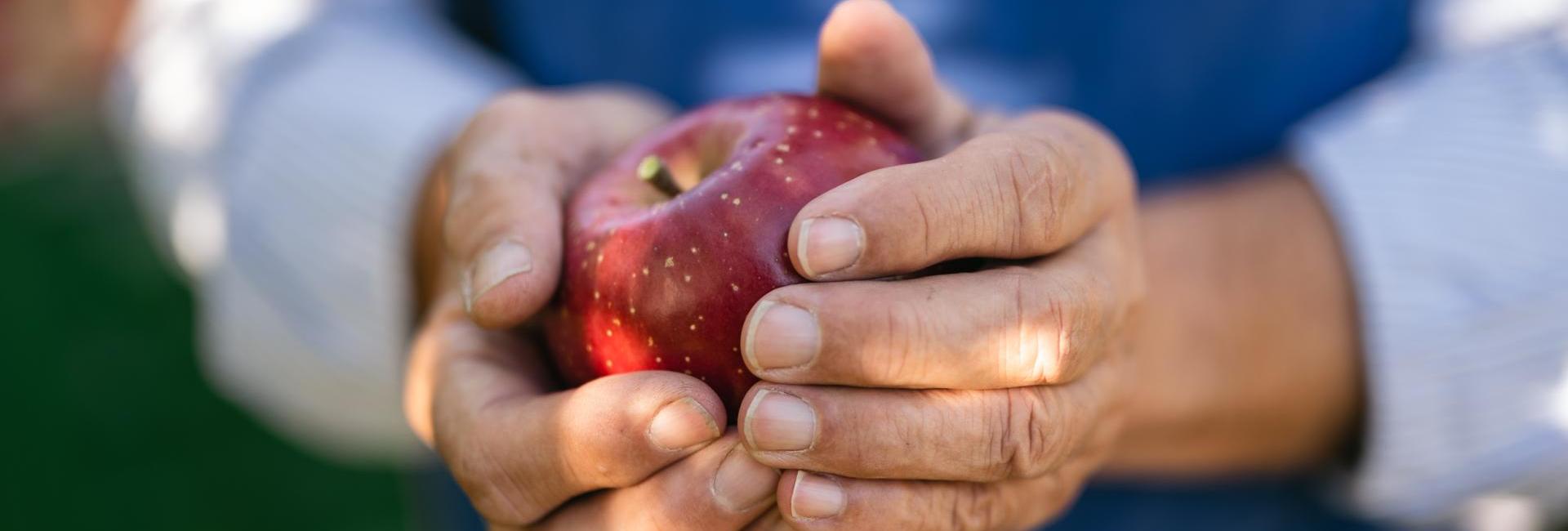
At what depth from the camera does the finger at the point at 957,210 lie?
0.84 m

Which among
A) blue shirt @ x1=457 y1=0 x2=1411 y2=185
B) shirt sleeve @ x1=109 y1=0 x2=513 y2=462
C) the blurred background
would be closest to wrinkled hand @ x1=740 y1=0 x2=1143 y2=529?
blue shirt @ x1=457 y1=0 x2=1411 y2=185

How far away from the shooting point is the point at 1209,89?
156cm

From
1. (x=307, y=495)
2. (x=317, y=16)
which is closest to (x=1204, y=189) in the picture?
(x=317, y=16)

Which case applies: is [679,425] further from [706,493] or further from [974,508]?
[974,508]

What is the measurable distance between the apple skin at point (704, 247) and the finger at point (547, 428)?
5cm

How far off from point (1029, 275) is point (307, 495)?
2.77 meters

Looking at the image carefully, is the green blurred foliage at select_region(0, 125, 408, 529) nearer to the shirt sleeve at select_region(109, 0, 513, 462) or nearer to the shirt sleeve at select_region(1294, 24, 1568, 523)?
the shirt sleeve at select_region(109, 0, 513, 462)

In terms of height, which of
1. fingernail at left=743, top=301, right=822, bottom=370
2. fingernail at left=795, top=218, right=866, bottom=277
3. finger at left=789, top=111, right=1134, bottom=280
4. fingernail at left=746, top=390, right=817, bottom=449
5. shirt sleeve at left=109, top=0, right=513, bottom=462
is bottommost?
shirt sleeve at left=109, top=0, right=513, bottom=462

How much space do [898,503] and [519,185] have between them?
464 millimetres

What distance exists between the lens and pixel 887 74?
1056mm

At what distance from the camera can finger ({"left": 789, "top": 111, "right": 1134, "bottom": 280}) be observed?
33.1 inches

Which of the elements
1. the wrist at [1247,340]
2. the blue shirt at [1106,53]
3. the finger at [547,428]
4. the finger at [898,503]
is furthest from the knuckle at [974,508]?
the blue shirt at [1106,53]

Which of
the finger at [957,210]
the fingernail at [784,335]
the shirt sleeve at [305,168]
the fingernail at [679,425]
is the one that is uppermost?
the finger at [957,210]

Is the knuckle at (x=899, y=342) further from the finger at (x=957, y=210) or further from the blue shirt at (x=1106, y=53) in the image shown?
the blue shirt at (x=1106, y=53)
